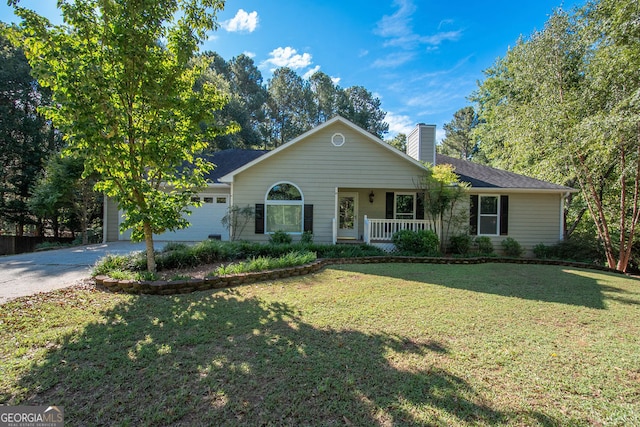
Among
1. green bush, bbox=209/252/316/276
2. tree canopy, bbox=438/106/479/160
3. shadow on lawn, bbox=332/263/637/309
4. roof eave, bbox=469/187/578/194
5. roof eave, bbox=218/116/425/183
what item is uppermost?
tree canopy, bbox=438/106/479/160

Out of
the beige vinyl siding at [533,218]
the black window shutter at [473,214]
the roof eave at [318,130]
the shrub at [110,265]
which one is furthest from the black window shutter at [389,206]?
the shrub at [110,265]

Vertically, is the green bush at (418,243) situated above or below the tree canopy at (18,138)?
below

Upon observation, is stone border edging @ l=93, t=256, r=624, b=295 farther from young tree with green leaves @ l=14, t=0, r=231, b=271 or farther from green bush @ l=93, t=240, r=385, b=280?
young tree with green leaves @ l=14, t=0, r=231, b=271

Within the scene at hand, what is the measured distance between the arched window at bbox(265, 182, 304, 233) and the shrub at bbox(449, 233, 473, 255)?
6.06 metres

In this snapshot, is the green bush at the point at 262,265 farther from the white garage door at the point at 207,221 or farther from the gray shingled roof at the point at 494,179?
the gray shingled roof at the point at 494,179

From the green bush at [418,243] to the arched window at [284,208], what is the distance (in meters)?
3.90

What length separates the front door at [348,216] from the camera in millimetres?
12562

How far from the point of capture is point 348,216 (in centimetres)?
1274

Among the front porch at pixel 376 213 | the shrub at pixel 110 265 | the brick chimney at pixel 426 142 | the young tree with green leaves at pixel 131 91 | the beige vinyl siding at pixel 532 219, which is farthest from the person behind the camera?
the brick chimney at pixel 426 142

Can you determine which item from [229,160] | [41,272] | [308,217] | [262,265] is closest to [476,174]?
[308,217]

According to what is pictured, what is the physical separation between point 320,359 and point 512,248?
37.6ft

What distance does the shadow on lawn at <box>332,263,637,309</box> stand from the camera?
576 centimetres

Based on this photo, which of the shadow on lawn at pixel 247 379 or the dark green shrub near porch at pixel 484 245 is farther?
the dark green shrub near porch at pixel 484 245

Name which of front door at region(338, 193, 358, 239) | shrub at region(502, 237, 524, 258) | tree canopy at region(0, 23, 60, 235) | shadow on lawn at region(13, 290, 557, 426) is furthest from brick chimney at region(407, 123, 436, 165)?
tree canopy at region(0, 23, 60, 235)
